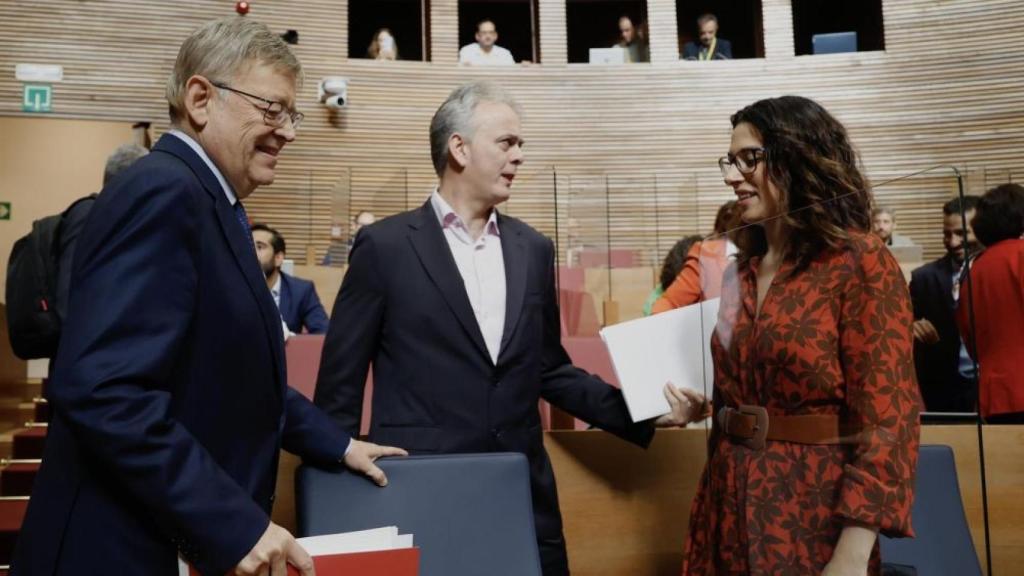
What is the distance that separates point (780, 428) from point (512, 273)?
0.77m

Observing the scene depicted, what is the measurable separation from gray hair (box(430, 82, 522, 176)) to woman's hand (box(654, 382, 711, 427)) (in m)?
0.71

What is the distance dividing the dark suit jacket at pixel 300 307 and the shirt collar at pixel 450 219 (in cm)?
240

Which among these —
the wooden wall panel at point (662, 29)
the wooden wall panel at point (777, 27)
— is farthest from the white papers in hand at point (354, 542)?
the wooden wall panel at point (777, 27)

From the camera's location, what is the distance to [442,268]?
5.77ft

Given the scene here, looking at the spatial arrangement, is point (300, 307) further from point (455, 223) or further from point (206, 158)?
point (206, 158)

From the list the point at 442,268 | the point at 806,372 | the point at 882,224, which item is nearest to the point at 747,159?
the point at 882,224

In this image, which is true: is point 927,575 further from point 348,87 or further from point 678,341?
point 348,87

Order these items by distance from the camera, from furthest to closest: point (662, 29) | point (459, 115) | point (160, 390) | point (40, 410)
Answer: point (662, 29) < point (40, 410) < point (459, 115) < point (160, 390)

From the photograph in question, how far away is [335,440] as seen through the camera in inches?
54.8

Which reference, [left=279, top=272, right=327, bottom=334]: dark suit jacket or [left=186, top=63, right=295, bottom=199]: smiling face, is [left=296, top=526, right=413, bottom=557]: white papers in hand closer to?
[left=186, top=63, right=295, bottom=199]: smiling face

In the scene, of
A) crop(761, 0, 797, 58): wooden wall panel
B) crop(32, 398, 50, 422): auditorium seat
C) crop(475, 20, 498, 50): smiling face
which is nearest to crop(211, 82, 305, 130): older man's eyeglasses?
crop(32, 398, 50, 422): auditorium seat

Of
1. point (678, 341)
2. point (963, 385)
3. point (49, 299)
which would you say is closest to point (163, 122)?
point (49, 299)

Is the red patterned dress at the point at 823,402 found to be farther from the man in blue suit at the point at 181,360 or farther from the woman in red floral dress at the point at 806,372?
the man in blue suit at the point at 181,360

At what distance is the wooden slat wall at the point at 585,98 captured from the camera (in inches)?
329
